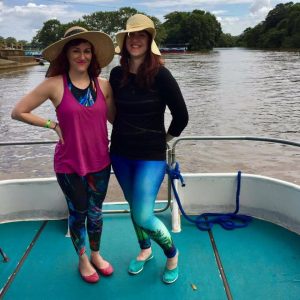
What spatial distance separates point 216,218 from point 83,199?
A: 66.0 inches

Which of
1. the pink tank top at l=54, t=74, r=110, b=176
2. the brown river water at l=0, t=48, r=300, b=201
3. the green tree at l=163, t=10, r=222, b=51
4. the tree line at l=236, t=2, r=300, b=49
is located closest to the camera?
the pink tank top at l=54, t=74, r=110, b=176

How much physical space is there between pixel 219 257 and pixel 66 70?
1916 mm

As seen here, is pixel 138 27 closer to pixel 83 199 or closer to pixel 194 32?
pixel 83 199

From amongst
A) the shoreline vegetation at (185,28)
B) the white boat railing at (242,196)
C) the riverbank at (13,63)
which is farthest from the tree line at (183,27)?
the white boat railing at (242,196)

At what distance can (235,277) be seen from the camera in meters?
3.13

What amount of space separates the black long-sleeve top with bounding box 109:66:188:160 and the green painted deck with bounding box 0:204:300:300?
0.98 m

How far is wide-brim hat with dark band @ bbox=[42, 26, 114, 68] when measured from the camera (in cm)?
266

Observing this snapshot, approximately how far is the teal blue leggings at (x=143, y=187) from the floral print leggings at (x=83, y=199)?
4.8 inches

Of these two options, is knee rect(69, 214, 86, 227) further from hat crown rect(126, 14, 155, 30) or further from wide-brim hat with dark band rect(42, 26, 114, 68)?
hat crown rect(126, 14, 155, 30)

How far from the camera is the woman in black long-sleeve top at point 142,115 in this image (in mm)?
2703

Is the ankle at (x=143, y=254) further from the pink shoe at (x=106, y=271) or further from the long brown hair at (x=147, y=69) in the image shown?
the long brown hair at (x=147, y=69)

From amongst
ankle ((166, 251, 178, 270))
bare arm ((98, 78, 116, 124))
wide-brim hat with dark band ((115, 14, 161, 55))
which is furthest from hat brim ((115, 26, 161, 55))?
ankle ((166, 251, 178, 270))

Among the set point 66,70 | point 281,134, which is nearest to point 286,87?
point 281,134

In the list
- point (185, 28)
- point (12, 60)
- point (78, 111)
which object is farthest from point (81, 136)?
point (185, 28)
